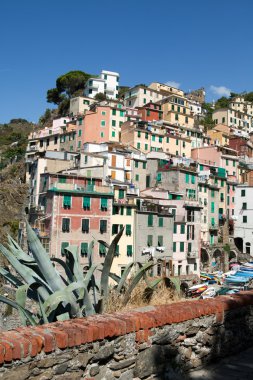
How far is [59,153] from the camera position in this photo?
53656mm

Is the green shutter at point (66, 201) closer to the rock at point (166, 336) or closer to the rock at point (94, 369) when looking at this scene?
the rock at point (166, 336)

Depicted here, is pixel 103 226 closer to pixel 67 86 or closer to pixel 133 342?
pixel 133 342

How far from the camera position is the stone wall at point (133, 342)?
13.3 ft

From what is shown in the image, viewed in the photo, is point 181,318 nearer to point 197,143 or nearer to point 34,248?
point 34,248

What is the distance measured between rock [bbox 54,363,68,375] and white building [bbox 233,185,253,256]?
194 ft

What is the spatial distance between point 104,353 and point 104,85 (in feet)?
303

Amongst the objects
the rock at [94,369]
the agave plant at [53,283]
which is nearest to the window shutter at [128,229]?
the agave plant at [53,283]

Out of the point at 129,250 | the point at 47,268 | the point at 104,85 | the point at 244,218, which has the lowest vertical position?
the point at 129,250

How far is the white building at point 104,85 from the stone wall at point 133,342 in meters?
85.9

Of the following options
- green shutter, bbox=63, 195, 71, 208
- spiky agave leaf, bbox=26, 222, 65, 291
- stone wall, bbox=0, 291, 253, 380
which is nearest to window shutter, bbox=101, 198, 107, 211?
green shutter, bbox=63, 195, 71, 208

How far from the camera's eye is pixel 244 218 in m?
61.6

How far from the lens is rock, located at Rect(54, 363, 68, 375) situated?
4.28 metres

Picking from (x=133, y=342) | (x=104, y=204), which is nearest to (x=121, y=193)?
(x=104, y=204)

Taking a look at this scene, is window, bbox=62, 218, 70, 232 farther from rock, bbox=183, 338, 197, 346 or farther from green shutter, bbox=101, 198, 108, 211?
rock, bbox=183, 338, 197, 346
